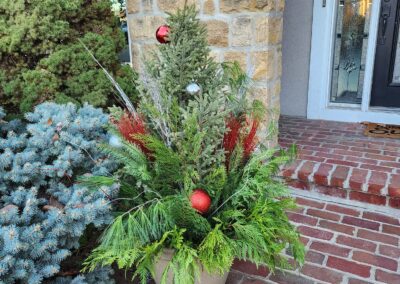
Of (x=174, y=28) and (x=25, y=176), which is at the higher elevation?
(x=174, y=28)

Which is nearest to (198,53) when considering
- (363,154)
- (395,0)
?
(363,154)

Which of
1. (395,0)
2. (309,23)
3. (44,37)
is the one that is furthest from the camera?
(309,23)

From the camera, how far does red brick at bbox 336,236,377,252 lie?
6.41 ft

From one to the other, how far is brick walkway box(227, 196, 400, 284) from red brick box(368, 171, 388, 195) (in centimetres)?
15

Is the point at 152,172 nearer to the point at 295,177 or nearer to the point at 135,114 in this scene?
the point at 135,114

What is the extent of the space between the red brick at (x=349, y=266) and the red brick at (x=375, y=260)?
5 centimetres

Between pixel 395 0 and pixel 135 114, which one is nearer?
pixel 135 114

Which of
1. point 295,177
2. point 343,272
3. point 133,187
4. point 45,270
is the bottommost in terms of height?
point 343,272

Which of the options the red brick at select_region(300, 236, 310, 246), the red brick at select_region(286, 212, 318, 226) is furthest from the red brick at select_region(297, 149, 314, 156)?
the red brick at select_region(300, 236, 310, 246)

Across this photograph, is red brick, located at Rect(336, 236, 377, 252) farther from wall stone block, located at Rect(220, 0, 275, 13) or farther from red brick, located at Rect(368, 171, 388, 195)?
wall stone block, located at Rect(220, 0, 275, 13)

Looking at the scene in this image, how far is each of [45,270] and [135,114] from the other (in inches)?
26.9

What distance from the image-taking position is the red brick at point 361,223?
2.14 meters

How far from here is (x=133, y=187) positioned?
1546mm

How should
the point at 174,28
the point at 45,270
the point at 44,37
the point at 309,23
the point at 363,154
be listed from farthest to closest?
the point at 309,23 → the point at 363,154 → the point at 44,37 → the point at 174,28 → the point at 45,270
